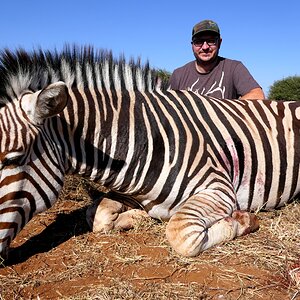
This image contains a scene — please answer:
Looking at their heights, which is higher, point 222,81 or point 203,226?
point 222,81

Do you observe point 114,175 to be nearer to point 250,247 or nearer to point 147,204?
point 147,204

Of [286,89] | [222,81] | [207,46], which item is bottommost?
[222,81]

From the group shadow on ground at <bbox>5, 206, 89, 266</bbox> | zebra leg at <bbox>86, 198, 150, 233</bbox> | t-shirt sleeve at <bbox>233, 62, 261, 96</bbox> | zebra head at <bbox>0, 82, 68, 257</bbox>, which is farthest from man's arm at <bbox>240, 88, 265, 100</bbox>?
zebra head at <bbox>0, 82, 68, 257</bbox>

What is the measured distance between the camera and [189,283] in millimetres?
2320

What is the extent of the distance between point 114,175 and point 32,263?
86 centimetres

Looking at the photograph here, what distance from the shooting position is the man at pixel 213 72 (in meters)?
5.09

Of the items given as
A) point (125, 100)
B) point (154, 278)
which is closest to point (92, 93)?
point (125, 100)

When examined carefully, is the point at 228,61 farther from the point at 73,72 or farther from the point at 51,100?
the point at 51,100

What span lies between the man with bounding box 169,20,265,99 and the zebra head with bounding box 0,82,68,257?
289 centimetres

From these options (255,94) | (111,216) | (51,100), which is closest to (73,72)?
(51,100)

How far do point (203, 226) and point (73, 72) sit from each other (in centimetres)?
152

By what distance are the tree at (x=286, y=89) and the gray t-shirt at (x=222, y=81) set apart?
14.5m

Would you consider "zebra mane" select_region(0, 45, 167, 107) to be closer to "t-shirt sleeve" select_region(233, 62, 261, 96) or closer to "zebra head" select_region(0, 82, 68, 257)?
"zebra head" select_region(0, 82, 68, 257)

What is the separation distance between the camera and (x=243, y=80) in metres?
5.02
